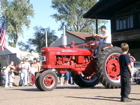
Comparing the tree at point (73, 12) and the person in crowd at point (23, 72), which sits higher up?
the tree at point (73, 12)

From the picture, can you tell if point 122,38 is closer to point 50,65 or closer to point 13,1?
point 50,65

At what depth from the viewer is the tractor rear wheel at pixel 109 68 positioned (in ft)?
37.4

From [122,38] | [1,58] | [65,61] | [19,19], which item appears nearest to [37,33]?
[19,19]

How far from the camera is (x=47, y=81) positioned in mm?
11141

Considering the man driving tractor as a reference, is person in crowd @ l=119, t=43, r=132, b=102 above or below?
below

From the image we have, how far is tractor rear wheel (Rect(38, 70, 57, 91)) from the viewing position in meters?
11.0

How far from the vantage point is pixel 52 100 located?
8.61 metres

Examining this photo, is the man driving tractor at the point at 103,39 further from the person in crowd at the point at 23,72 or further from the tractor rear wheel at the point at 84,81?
the person in crowd at the point at 23,72

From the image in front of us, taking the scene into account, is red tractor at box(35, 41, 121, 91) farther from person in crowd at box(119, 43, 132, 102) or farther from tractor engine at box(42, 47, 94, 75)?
person in crowd at box(119, 43, 132, 102)

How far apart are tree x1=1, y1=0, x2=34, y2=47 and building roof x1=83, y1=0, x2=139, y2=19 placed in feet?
92.3

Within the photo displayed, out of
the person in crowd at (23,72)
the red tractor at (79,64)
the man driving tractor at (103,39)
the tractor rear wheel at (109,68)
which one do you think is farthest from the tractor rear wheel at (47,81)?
the person in crowd at (23,72)

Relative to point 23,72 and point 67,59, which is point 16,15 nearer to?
point 23,72

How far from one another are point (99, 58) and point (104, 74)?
2.06ft

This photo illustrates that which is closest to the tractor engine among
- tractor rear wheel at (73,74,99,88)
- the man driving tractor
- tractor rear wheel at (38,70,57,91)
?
tractor rear wheel at (38,70,57,91)
